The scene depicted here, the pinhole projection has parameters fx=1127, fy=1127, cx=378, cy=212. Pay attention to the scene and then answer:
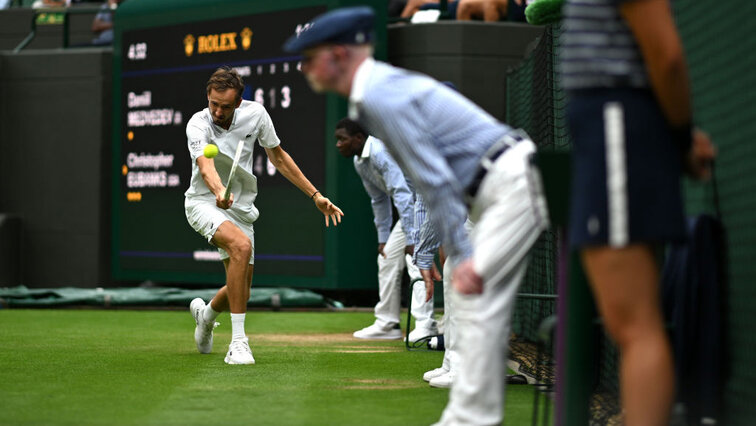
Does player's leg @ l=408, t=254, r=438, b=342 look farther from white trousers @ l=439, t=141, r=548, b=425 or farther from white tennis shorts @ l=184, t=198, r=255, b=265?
white trousers @ l=439, t=141, r=548, b=425

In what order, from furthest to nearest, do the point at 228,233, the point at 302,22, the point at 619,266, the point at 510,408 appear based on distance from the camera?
the point at 302,22 → the point at 228,233 → the point at 510,408 → the point at 619,266

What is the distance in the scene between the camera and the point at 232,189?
7.80 metres

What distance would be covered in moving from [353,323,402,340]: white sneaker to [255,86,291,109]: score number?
373 centimetres

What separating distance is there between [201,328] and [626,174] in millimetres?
5618

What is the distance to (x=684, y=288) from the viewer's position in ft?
12.4

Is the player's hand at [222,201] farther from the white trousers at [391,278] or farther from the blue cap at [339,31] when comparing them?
the blue cap at [339,31]

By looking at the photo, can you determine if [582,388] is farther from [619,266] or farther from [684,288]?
[619,266]

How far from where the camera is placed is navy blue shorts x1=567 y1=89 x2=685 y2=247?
3.00 m

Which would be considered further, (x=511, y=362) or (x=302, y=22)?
(x=302, y=22)

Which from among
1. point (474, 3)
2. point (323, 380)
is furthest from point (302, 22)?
point (323, 380)

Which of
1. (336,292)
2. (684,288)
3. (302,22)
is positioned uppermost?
(302,22)

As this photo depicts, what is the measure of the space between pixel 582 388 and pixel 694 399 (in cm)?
41

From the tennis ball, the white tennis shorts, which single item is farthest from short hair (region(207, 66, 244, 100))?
the white tennis shorts

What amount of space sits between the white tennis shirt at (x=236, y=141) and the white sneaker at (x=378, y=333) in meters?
2.54
